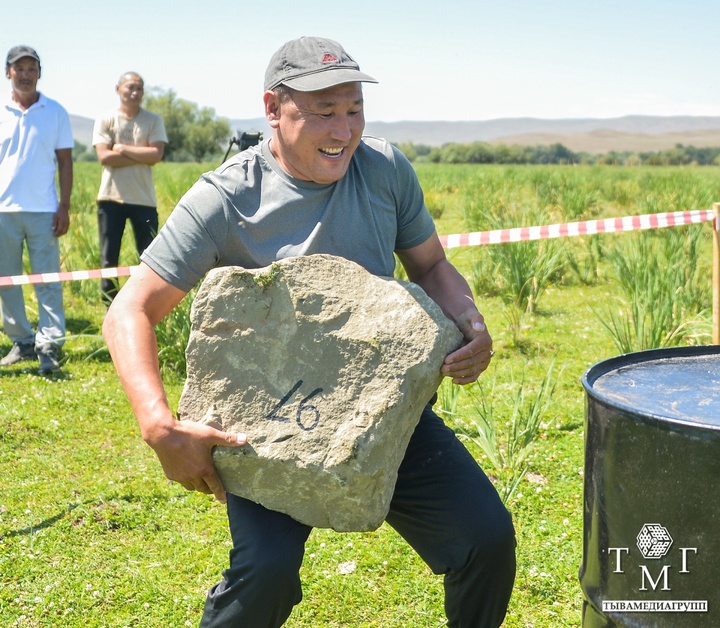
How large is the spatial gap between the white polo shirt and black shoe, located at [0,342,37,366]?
959mm

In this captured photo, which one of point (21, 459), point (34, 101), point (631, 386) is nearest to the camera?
point (631, 386)

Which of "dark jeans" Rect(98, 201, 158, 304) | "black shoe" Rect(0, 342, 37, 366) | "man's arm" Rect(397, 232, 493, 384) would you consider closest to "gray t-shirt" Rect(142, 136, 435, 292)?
"man's arm" Rect(397, 232, 493, 384)

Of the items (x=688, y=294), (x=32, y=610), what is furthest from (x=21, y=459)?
(x=688, y=294)

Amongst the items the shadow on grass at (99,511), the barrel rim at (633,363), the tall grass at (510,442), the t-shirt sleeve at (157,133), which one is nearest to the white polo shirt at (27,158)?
the t-shirt sleeve at (157,133)

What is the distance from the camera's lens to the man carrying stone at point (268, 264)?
199 centimetres

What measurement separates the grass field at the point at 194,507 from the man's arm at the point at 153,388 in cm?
110

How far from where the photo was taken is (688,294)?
5.62 meters

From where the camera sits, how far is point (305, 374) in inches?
82.7

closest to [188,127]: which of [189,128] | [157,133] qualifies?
[189,128]

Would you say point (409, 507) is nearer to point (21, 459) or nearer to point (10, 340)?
point (21, 459)

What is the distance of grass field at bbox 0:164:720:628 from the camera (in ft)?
9.77

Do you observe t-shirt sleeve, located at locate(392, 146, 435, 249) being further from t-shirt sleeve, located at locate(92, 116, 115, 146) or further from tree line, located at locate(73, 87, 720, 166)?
tree line, located at locate(73, 87, 720, 166)

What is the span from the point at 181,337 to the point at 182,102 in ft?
238

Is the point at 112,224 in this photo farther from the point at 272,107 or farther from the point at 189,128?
the point at 189,128
